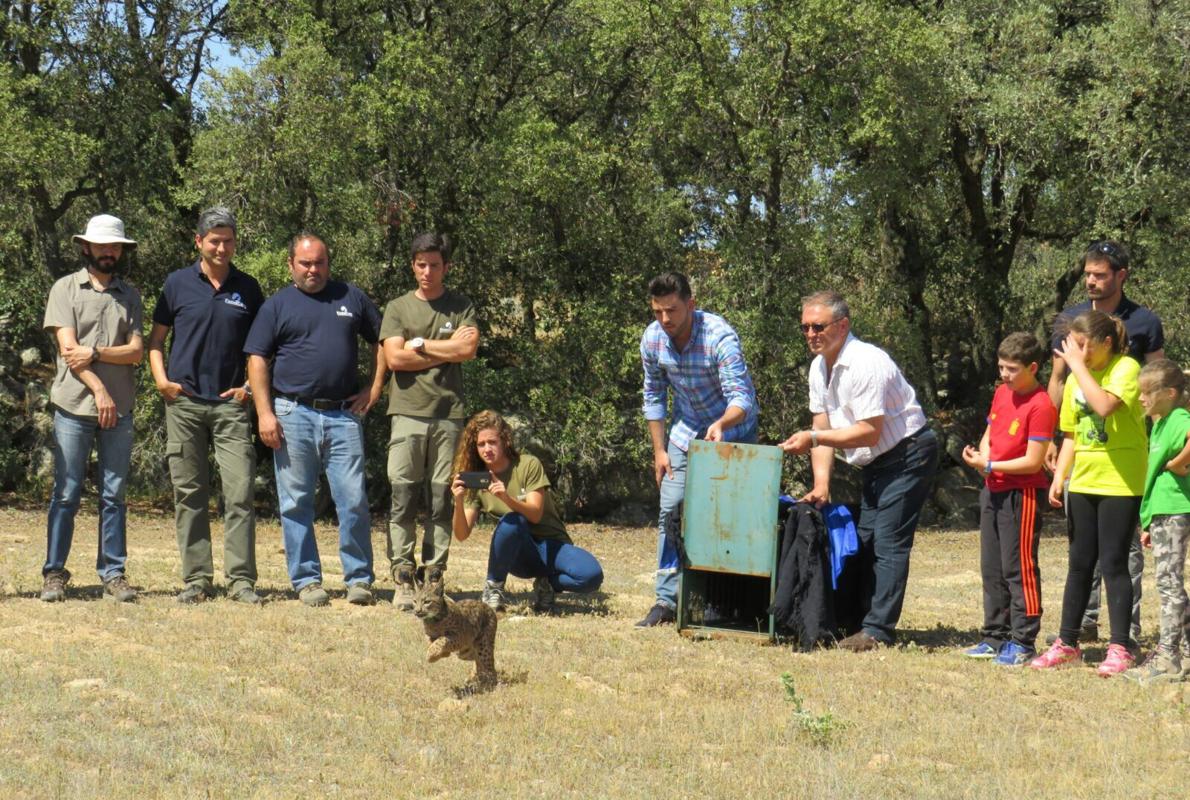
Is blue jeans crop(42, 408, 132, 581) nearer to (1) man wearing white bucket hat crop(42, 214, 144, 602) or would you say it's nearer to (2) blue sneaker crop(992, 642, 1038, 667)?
(1) man wearing white bucket hat crop(42, 214, 144, 602)

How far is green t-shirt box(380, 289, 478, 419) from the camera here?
807 centimetres

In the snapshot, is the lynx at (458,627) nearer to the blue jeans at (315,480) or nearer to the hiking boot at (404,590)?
the hiking boot at (404,590)

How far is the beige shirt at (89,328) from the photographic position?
7.97m

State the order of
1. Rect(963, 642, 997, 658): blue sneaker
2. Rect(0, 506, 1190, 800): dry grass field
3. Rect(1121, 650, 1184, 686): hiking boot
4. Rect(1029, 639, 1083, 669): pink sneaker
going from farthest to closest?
Rect(963, 642, 997, 658): blue sneaker
Rect(1029, 639, 1083, 669): pink sneaker
Rect(1121, 650, 1184, 686): hiking boot
Rect(0, 506, 1190, 800): dry grass field

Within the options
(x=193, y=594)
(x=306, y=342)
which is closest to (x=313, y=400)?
(x=306, y=342)

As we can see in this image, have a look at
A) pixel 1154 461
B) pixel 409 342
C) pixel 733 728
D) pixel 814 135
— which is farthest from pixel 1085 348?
pixel 814 135

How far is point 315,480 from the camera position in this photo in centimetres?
830

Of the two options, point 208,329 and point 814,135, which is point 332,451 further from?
point 814,135

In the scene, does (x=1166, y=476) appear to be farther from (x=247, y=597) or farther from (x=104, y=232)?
(x=104, y=232)

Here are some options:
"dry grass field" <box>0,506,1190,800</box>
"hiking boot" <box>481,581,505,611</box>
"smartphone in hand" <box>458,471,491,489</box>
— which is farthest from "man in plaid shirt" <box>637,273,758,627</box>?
"smartphone in hand" <box>458,471,491,489</box>

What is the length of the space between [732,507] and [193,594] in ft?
11.1

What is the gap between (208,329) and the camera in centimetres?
812

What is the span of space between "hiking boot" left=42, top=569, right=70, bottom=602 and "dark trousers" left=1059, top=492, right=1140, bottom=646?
19.1 ft

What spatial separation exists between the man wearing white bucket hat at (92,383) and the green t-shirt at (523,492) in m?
2.20
